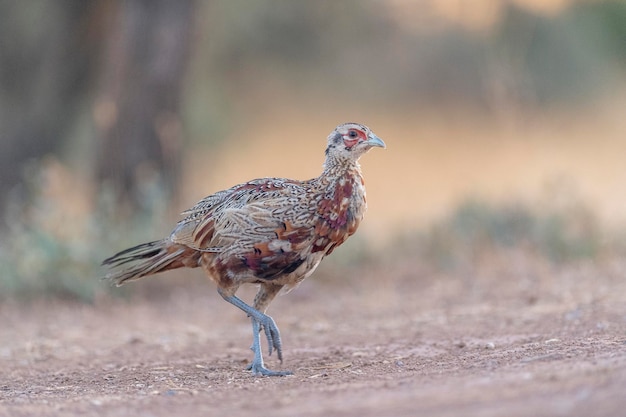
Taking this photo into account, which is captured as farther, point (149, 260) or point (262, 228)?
point (149, 260)

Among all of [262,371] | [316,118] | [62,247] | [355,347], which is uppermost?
[316,118]

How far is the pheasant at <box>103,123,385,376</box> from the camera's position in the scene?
6.21 metres

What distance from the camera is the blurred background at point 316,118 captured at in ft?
35.3

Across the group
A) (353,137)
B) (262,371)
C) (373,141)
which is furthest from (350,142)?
(262,371)

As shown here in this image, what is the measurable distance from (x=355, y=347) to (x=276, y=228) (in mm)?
1461

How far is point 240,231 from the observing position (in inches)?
250

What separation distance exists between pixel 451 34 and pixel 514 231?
31.3ft

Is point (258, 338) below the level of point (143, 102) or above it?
below

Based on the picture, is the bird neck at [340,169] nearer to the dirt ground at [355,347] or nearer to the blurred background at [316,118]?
the dirt ground at [355,347]

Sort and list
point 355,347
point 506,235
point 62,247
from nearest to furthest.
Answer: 1. point 355,347
2. point 62,247
3. point 506,235

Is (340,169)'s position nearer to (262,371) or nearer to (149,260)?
(262,371)

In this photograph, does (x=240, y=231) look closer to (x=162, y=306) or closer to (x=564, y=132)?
(x=162, y=306)

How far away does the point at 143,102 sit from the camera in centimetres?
1257

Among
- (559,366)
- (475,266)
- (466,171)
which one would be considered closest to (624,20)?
(466,171)
